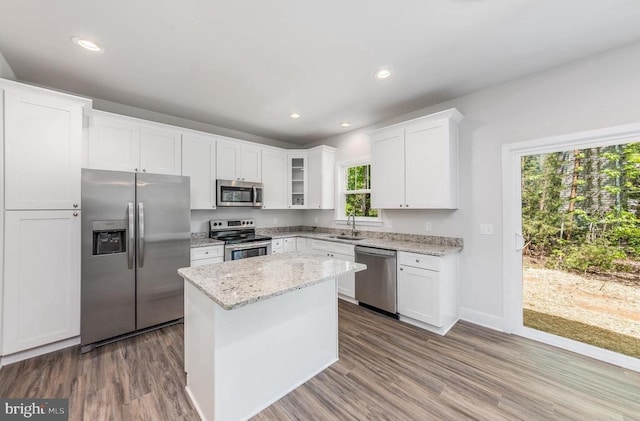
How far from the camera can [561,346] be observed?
2.51 metres

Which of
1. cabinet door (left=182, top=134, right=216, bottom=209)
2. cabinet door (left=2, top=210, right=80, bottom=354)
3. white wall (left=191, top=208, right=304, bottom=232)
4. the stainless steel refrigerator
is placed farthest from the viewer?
white wall (left=191, top=208, right=304, bottom=232)

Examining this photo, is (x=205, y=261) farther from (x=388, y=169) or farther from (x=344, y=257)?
(x=388, y=169)

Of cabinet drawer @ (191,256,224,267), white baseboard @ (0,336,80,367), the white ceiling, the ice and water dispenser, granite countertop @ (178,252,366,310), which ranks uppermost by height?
the white ceiling

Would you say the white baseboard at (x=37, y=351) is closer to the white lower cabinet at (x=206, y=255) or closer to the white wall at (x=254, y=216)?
the white lower cabinet at (x=206, y=255)

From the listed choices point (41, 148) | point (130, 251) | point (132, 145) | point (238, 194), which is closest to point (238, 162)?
point (238, 194)

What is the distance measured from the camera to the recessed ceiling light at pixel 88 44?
2048mm

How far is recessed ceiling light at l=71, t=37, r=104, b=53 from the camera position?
205 cm

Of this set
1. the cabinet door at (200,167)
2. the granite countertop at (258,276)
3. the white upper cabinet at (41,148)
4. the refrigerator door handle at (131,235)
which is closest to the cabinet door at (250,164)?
the cabinet door at (200,167)

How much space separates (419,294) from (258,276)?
201 cm

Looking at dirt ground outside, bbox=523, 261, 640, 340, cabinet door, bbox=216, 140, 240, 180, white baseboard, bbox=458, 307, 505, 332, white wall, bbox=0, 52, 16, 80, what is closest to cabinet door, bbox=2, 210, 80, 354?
white wall, bbox=0, 52, 16, 80

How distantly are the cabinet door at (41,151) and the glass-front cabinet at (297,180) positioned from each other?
288 centimetres

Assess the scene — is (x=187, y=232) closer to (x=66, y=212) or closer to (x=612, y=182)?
(x=66, y=212)

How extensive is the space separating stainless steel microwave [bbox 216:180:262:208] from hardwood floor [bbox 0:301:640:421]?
1.93 metres

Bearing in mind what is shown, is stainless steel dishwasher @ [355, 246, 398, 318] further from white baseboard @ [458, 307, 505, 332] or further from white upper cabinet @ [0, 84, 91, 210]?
white upper cabinet @ [0, 84, 91, 210]
